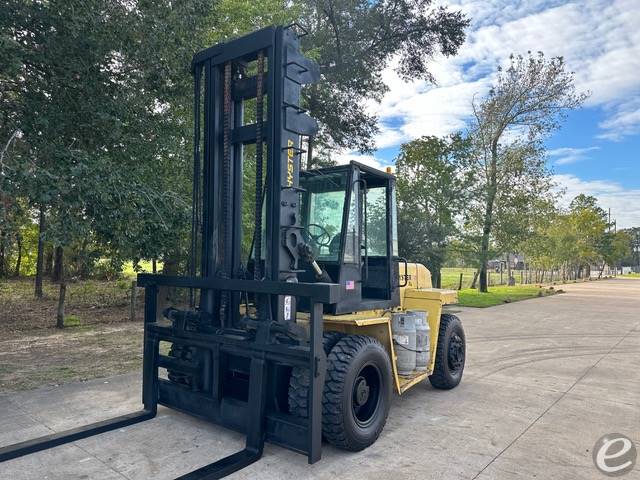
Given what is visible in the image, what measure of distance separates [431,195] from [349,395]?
13918 mm

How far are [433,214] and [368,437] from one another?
541 inches

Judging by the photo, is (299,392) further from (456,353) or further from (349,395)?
(456,353)

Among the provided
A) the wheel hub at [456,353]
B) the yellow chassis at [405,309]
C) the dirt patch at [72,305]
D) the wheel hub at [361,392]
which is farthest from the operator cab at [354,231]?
the dirt patch at [72,305]

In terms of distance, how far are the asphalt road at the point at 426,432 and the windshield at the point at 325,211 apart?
5.72 ft

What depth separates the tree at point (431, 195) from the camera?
16.2 m

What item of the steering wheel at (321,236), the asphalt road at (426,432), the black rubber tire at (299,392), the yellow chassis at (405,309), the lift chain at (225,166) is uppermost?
the lift chain at (225,166)

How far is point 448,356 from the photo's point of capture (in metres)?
5.75

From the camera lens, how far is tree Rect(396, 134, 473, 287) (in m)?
16.2

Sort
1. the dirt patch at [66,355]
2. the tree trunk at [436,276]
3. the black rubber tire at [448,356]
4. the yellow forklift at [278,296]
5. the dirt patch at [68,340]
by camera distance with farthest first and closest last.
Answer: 1. the tree trunk at [436,276]
2. the dirt patch at [68,340]
3. the dirt patch at [66,355]
4. the black rubber tire at [448,356]
5. the yellow forklift at [278,296]

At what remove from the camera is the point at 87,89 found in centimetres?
587

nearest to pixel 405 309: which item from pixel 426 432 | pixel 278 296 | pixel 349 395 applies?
pixel 426 432

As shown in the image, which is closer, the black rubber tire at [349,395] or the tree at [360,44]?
the black rubber tire at [349,395]

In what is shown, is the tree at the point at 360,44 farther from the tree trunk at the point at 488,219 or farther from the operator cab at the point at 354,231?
the operator cab at the point at 354,231

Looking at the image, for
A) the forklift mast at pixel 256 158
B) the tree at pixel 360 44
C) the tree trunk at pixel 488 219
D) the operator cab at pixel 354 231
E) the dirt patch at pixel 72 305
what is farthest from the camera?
the tree trunk at pixel 488 219
